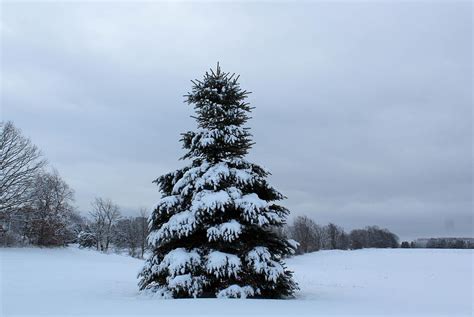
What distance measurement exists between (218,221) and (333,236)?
96753 mm

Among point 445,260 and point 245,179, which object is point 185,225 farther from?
point 445,260

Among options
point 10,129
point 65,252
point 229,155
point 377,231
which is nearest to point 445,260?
point 229,155

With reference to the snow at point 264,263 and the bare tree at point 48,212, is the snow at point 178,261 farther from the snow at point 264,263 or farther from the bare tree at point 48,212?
the bare tree at point 48,212

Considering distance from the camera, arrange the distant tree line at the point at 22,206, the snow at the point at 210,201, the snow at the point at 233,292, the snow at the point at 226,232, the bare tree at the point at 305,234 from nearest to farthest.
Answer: the snow at the point at 233,292, the snow at the point at 226,232, the snow at the point at 210,201, the distant tree line at the point at 22,206, the bare tree at the point at 305,234

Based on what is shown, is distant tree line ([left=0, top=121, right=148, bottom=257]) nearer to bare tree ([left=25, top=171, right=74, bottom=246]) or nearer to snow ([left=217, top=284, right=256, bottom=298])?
bare tree ([left=25, top=171, right=74, bottom=246])

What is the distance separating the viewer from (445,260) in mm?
33750

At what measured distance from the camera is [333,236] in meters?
100

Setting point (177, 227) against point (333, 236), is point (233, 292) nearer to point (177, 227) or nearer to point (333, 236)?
point (177, 227)

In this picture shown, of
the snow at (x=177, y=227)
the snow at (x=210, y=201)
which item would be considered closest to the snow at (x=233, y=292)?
the snow at (x=177, y=227)

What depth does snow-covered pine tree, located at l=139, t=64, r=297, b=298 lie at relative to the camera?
9.41m

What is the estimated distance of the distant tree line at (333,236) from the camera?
8536 cm

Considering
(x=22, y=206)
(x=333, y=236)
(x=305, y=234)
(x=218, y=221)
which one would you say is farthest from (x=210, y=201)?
(x=333, y=236)

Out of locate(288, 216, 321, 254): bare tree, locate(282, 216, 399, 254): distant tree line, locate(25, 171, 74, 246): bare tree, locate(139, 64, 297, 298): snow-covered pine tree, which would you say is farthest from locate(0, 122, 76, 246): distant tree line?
locate(282, 216, 399, 254): distant tree line

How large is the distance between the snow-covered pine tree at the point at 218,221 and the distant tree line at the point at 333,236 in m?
70.9
